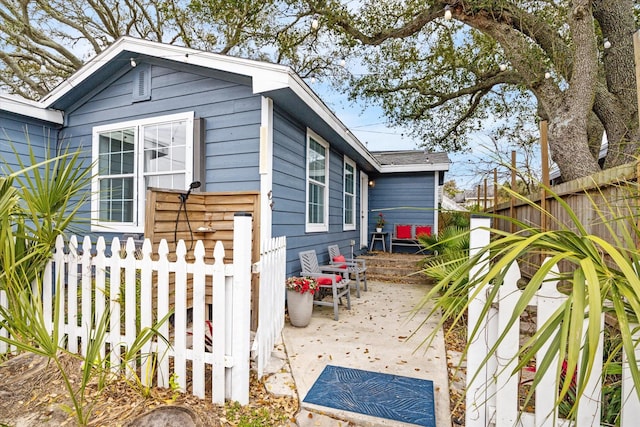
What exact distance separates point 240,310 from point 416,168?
7734mm

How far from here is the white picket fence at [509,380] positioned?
1.37m

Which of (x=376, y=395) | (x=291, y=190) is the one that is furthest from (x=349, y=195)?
(x=376, y=395)

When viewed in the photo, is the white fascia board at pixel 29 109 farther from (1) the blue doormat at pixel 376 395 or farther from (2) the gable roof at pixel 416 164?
(2) the gable roof at pixel 416 164

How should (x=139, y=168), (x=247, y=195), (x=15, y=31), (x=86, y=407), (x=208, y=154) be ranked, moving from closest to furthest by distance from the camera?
(x=86, y=407), (x=247, y=195), (x=208, y=154), (x=139, y=168), (x=15, y=31)

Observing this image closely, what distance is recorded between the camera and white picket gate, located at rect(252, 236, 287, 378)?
8.57 feet

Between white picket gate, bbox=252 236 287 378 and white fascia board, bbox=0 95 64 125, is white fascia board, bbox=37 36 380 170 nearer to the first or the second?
white fascia board, bbox=0 95 64 125

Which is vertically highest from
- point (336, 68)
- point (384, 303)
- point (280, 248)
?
point (336, 68)

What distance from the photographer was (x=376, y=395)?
2.34 m

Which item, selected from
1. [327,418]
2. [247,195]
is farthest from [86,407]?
[247,195]

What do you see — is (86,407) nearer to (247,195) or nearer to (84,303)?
(84,303)

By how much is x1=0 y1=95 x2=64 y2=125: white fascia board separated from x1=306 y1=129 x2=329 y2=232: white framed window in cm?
398

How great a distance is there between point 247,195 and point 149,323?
174 centimetres

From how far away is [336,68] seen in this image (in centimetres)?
970

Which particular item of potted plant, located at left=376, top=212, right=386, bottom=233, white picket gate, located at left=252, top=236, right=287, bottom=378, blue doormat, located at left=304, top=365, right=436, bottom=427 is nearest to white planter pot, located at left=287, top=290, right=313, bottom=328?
white picket gate, located at left=252, top=236, right=287, bottom=378
